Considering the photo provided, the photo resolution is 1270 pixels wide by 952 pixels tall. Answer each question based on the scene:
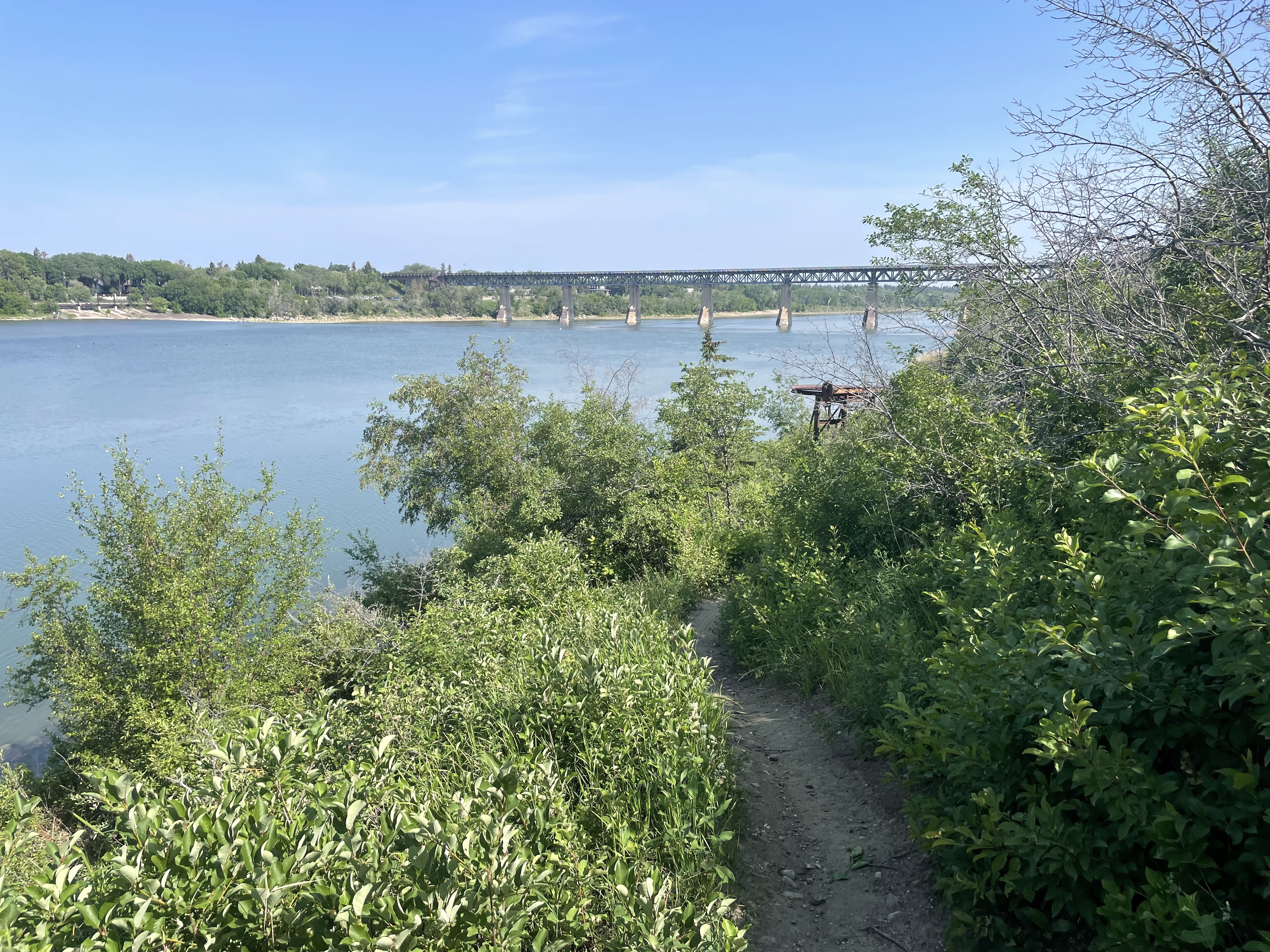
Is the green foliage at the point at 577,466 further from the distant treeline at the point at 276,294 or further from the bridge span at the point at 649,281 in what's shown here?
the distant treeline at the point at 276,294

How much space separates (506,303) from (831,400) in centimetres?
8801

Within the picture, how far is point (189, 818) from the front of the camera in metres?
2.88

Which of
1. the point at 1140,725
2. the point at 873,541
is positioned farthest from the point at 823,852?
the point at 873,541

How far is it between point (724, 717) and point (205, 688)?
10238 mm

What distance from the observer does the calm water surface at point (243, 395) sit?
947 inches

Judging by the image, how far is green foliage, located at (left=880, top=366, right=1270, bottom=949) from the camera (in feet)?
8.50

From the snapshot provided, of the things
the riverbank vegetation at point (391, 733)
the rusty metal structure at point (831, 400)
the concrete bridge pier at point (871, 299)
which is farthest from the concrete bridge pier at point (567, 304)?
the riverbank vegetation at point (391, 733)

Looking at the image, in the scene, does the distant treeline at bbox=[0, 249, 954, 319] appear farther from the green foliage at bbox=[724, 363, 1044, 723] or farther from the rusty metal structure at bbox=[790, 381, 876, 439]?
the green foliage at bbox=[724, 363, 1044, 723]

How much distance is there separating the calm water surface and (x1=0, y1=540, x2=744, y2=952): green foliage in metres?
5.40

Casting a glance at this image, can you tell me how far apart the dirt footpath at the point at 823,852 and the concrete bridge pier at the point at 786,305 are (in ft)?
248

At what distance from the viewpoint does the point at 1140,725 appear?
9.94ft

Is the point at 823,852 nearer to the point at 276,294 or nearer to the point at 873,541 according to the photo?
the point at 873,541

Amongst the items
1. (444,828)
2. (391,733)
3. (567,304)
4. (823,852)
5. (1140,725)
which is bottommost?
(823,852)

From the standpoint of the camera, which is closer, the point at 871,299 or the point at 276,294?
the point at 871,299
